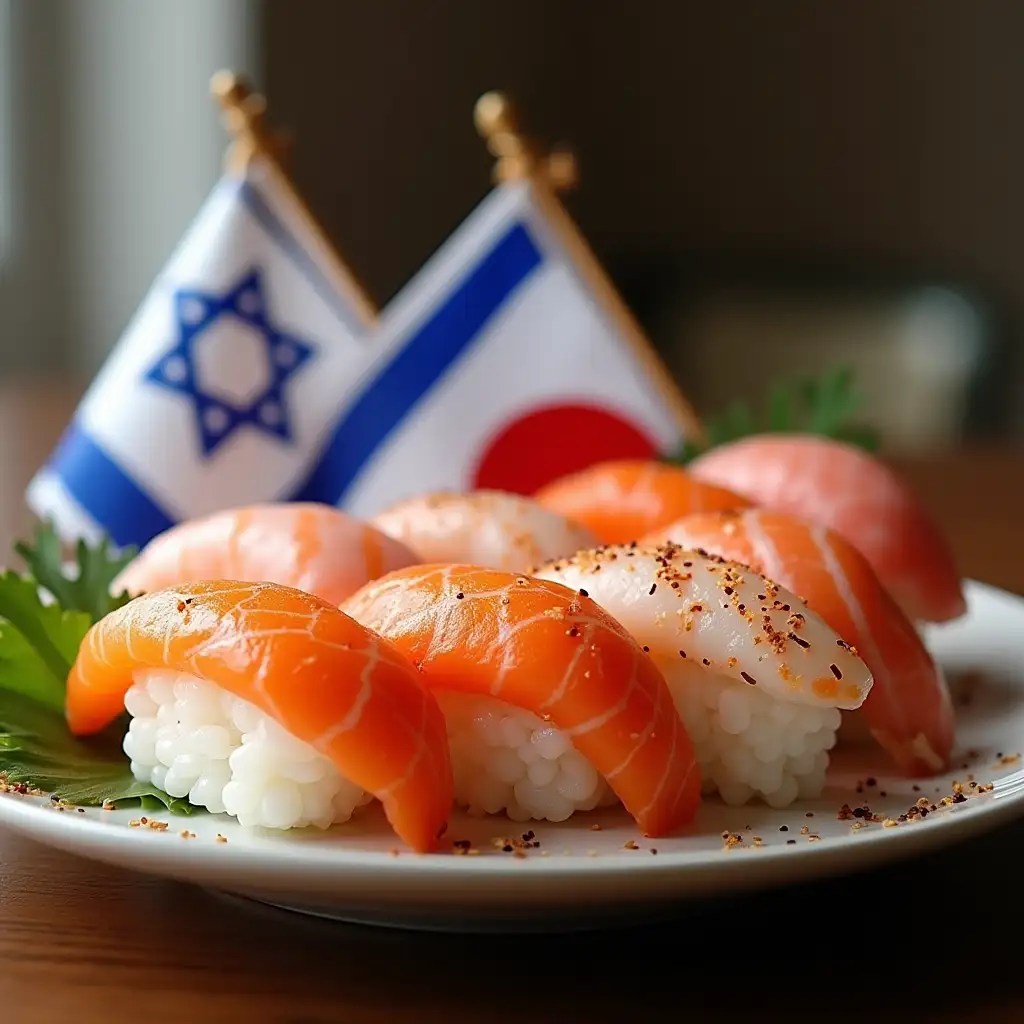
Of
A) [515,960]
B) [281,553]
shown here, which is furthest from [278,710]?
[281,553]

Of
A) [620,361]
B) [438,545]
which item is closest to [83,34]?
[620,361]

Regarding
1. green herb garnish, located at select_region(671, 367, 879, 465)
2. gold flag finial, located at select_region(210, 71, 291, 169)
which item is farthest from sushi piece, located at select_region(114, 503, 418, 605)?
gold flag finial, located at select_region(210, 71, 291, 169)

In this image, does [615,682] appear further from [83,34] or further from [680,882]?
[83,34]

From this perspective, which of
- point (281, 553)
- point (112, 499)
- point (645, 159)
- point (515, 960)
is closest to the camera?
point (515, 960)

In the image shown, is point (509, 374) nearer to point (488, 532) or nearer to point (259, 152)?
point (259, 152)

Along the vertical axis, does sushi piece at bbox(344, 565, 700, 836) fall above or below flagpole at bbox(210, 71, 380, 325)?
below

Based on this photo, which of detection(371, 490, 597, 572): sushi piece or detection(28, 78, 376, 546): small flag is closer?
detection(371, 490, 597, 572): sushi piece

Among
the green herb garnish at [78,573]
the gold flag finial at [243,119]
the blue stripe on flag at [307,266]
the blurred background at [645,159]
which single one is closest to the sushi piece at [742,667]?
the green herb garnish at [78,573]

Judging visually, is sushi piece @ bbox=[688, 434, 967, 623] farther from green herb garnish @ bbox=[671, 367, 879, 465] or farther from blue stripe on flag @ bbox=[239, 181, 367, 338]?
blue stripe on flag @ bbox=[239, 181, 367, 338]
